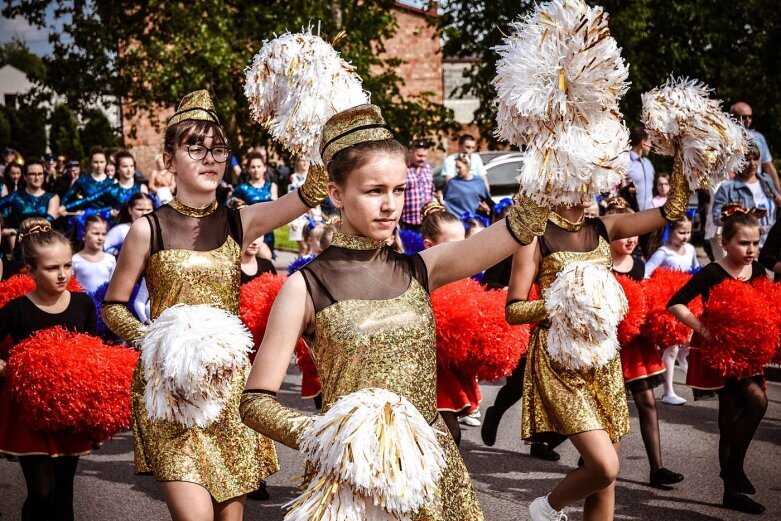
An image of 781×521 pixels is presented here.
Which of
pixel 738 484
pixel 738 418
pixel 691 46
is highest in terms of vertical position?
pixel 691 46

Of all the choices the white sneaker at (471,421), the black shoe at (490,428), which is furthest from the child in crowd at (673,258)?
the black shoe at (490,428)

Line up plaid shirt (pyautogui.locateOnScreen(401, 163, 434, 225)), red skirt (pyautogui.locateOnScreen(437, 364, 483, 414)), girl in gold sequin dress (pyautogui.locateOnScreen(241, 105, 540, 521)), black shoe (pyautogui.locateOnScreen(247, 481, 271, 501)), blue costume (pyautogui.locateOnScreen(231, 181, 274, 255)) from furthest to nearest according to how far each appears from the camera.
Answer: plaid shirt (pyautogui.locateOnScreen(401, 163, 434, 225)) < blue costume (pyautogui.locateOnScreen(231, 181, 274, 255)) < black shoe (pyautogui.locateOnScreen(247, 481, 271, 501)) < red skirt (pyautogui.locateOnScreen(437, 364, 483, 414)) < girl in gold sequin dress (pyautogui.locateOnScreen(241, 105, 540, 521))

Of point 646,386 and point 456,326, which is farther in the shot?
point 646,386

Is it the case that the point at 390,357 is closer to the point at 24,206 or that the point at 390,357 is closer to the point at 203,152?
the point at 203,152

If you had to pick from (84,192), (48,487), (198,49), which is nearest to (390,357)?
(48,487)

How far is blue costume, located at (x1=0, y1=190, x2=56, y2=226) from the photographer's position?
1194cm

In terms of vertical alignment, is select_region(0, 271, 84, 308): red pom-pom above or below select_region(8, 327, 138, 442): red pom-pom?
above

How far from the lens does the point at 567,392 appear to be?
15.0 ft

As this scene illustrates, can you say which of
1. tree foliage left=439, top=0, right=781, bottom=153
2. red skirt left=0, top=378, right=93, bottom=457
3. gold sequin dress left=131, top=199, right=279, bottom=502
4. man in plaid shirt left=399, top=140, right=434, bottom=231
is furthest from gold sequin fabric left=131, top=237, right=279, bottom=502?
tree foliage left=439, top=0, right=781, bottom=153

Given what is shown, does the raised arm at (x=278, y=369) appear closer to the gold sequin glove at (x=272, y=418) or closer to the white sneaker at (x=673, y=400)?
the gold sequin glove at (x=272, y=418)

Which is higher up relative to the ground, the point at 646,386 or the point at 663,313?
the point at 663,313

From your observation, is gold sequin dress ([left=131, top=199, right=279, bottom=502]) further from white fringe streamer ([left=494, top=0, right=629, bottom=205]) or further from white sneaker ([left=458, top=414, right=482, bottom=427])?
white sneaker ([left=458, top=414, right=482, bottom=427])

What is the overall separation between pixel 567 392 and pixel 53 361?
2492mm

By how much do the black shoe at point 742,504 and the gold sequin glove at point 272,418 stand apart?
3.88 metres
